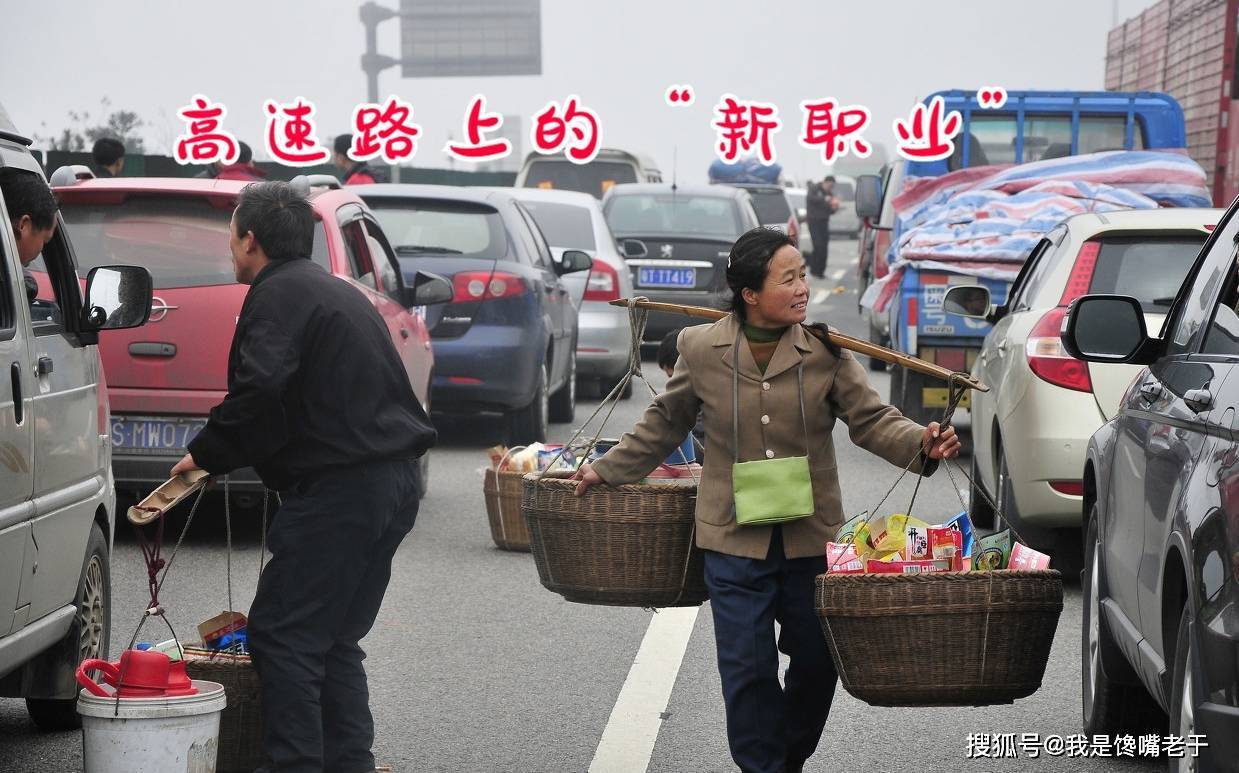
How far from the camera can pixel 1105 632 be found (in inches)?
215

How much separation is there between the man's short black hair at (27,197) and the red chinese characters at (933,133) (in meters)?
11.7

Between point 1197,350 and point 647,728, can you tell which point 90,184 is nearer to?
point 647,728

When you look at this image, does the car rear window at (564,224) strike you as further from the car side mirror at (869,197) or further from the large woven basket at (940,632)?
the large woven basket at (940,632)

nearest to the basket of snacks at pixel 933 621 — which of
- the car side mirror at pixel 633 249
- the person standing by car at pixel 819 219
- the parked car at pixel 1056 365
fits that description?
the parked car at pixel 1056 365

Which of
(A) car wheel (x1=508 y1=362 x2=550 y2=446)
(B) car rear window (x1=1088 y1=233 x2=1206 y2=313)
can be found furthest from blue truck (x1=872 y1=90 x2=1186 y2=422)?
(B) car rear window (x1=1088 y1=233 x2=1206 y2=313)

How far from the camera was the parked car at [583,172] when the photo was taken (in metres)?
27.7

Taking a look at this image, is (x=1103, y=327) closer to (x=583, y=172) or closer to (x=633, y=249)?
(x=633, y=249)

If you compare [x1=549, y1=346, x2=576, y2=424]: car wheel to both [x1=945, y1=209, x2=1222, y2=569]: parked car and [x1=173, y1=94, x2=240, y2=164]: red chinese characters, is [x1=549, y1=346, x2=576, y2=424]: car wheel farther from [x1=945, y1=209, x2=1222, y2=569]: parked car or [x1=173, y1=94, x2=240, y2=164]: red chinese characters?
[x1=173, y1=94, x2=240, y2=164]: red chinese characters

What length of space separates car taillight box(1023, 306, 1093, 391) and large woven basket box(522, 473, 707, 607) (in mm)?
3291

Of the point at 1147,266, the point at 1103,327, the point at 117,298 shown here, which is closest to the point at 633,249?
the point at 1147,266

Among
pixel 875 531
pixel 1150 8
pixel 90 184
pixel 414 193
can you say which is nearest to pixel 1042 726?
pixel 875 531

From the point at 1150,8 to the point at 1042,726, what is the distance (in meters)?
18.0

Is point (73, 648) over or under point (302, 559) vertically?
under

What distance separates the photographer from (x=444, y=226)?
1248 cm
